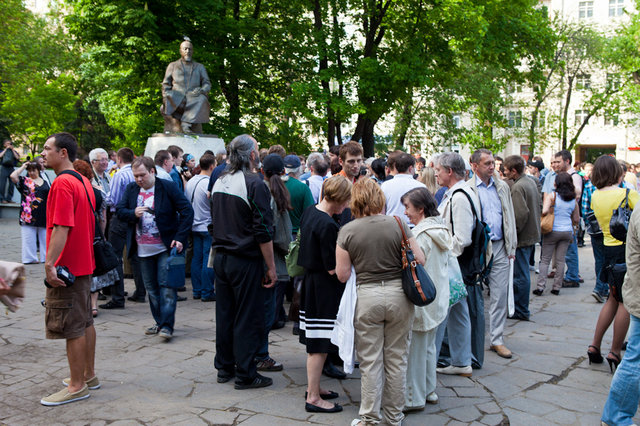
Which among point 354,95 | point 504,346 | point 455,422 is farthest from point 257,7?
point 455,422

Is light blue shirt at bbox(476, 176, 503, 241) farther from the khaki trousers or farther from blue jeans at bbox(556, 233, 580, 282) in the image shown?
blue jeans at bbox(556, 233, 580, 282)

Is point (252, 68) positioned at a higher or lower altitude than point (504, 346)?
higher

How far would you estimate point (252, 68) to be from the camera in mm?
20062

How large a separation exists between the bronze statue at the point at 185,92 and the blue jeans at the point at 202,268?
5092mm

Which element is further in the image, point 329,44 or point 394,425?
point 329,44

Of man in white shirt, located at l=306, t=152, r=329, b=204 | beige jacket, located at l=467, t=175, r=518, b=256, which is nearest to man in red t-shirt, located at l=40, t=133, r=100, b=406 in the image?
man in white shirt, located at l=306, t=152, r=329, b=204

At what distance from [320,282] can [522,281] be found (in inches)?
170

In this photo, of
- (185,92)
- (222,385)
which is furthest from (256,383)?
→ (185,92)

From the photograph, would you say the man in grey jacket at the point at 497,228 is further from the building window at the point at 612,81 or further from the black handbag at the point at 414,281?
the building window at the point at 612,81

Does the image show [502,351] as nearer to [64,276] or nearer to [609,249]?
[609,249]

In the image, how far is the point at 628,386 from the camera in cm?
418

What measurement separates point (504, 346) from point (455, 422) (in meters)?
2.08

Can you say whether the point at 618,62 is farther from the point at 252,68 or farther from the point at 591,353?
the point at 591,353

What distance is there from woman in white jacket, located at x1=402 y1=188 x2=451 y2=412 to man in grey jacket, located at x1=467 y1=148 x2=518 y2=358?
1.62 metres
